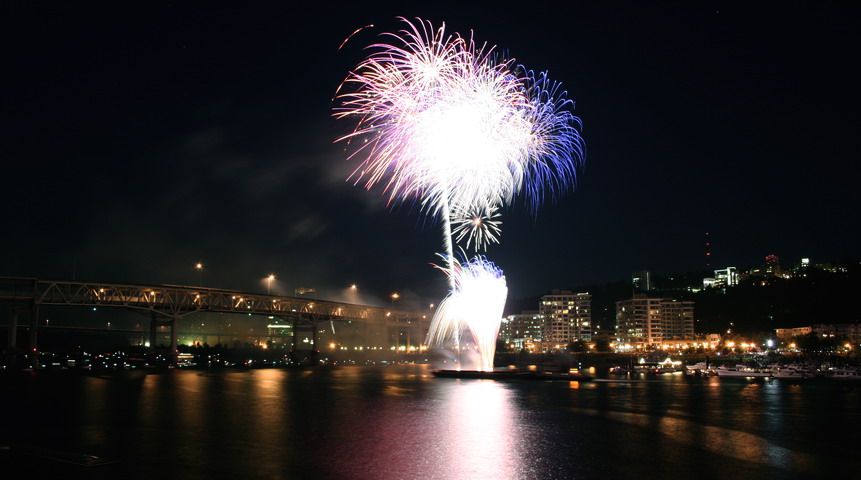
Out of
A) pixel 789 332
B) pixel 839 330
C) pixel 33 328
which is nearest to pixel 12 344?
pixel 33 328

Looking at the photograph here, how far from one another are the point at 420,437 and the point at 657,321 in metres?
188

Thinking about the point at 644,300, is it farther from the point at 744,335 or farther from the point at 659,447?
the point at 659,447

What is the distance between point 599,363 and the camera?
125 m

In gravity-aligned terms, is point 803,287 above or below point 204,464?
above

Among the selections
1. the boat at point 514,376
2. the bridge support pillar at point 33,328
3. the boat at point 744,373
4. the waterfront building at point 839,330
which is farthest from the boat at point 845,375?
the bridge support pillar at point 33,328

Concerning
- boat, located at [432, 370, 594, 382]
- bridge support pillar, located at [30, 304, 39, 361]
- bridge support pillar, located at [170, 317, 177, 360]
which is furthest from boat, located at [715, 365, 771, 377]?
bridge support pillar, located at [30, 304, 39, 361]

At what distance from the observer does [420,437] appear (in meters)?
19.8

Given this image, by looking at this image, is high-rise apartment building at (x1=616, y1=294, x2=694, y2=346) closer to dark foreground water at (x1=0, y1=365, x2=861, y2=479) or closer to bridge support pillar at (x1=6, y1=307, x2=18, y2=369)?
bridge support pillar at (x1=6, y1=307, x2=18, y2=369)

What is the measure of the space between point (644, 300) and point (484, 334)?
500 feet

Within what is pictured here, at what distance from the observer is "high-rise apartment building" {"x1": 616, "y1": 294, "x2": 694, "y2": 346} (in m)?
193

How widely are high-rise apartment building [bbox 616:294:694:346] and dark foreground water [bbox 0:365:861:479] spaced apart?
541 ft

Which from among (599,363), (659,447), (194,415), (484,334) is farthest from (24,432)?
(599,363)

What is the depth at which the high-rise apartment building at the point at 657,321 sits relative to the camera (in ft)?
632

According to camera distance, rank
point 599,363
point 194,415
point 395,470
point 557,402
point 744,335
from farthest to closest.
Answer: point 744,335, point 599,363, point 557,402, point 194,415, point 395,470
